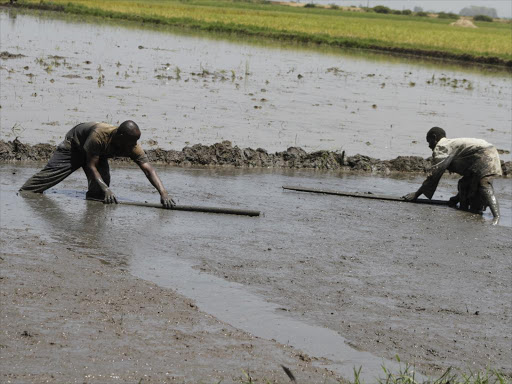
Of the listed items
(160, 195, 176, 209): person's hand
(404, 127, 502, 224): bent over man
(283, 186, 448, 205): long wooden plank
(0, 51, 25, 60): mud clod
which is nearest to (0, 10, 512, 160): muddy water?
(0, 51, 25, 60): mud clod

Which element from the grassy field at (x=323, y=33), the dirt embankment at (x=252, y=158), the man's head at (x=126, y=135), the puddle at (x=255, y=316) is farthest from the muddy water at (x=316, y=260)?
the grassy field at (x=323, y=33)

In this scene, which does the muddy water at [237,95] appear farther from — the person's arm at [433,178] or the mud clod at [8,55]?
the person's arm at [433,178]

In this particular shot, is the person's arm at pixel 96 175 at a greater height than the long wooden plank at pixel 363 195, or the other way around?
the person's arm at pixel 96 175

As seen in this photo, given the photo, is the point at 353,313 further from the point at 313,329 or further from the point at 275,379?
the point at 275,379

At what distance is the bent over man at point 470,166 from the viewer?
10602mm

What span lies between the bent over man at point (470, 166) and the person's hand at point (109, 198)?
404 centimetres

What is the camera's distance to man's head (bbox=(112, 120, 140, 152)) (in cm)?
873

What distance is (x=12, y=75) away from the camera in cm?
1934

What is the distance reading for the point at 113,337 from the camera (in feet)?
17.2

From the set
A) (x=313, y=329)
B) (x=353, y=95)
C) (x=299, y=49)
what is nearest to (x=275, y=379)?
(x=313, y=329)

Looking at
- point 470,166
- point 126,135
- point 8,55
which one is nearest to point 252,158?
point 470,166

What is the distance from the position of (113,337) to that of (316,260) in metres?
3.02

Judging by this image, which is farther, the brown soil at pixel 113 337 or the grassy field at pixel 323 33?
the grassy field at pixel 323 33

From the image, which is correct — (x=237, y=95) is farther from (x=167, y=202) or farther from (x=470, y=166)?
(x=167, y=202)
